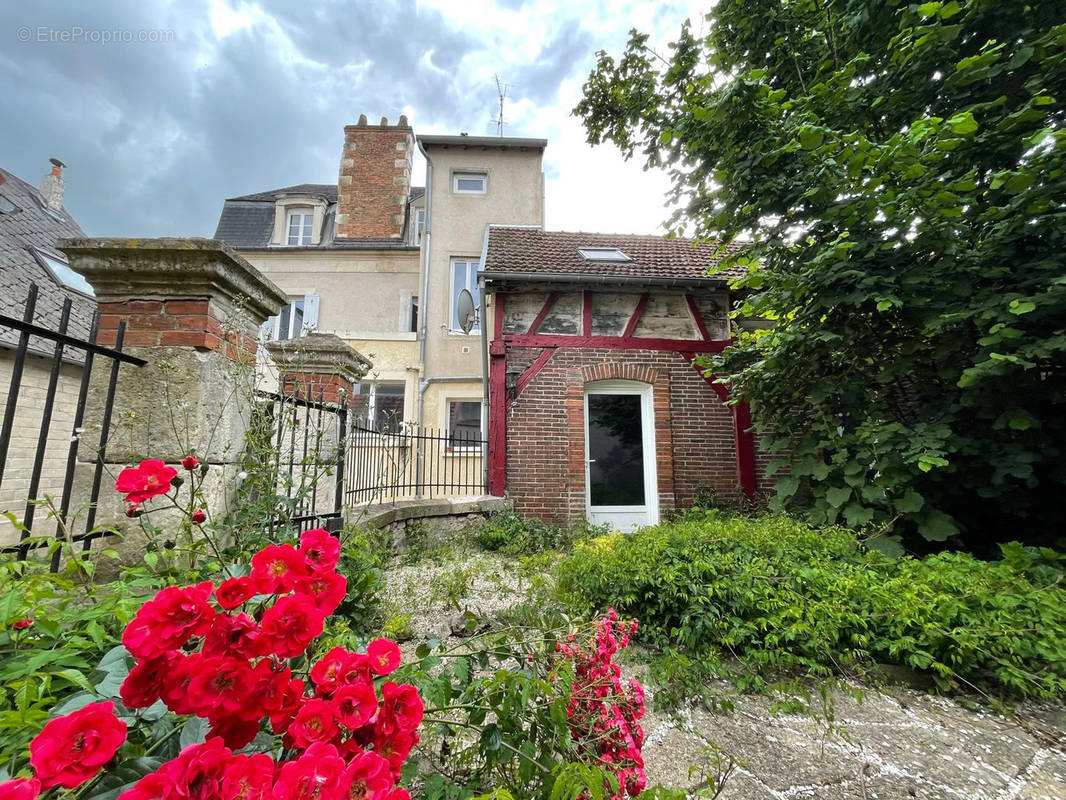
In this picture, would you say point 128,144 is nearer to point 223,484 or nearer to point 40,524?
point 40,524

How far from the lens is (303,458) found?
7.37ft

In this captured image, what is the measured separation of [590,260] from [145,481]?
6.80 m

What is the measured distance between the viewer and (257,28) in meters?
6.72

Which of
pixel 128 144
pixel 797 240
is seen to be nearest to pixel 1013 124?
pixel 797 240

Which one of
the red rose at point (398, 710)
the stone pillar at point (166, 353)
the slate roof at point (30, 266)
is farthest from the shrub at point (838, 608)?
the slate roof at point (30, 266)

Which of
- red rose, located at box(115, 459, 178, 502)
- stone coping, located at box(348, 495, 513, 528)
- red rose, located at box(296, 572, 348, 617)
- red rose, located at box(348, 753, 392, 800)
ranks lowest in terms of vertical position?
stone coping, located at box(348, 495, 513, 528)

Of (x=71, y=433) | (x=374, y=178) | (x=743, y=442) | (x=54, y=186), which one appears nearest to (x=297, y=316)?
(x=374, y=178)

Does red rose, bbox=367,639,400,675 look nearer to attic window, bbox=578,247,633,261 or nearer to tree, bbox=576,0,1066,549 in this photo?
tree, bbox=576,0,1066,549

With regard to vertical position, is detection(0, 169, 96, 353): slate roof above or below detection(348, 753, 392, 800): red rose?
above

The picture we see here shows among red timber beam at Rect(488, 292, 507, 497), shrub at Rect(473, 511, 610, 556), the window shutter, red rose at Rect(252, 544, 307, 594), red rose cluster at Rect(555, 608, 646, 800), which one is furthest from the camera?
the window shutter

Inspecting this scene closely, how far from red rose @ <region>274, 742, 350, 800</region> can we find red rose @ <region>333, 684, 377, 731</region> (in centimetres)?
10

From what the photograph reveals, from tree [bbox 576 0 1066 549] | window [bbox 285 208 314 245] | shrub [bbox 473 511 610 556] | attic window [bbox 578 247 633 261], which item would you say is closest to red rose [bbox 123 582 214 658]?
tree [bbox 576 0 1066 549]

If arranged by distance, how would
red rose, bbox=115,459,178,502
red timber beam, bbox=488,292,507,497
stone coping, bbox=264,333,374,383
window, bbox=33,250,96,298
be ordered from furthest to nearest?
window, bbox=33,250,96,298 → red timber beam, bbox=488,292,507,497 → stone coping, bbox=264,333,374,383 → red rose, bbox=115,459,178,502

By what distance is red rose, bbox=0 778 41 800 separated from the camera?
1.64 feet
